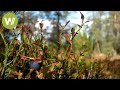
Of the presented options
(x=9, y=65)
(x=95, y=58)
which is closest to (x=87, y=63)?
(x=95, y=58)

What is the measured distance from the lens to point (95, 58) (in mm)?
2670

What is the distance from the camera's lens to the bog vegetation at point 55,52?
2533 millimetres

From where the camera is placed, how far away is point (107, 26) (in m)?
2.76

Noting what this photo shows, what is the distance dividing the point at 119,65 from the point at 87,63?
0.89ft

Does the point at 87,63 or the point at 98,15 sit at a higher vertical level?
the point at 98,15

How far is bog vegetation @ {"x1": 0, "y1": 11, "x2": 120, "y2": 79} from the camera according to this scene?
2.53m

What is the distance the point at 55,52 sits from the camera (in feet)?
8.45
